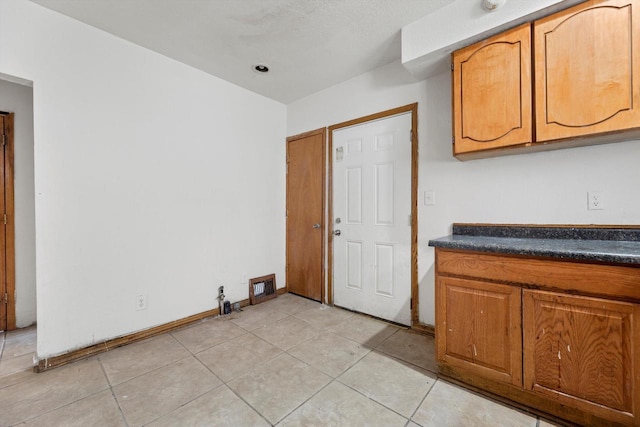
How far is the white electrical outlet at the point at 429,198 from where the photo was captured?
7.63 ft

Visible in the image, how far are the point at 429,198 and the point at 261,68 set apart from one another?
210 cm

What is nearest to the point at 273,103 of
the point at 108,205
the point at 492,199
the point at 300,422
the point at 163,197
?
the point at 163,197

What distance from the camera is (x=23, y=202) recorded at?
2596mm

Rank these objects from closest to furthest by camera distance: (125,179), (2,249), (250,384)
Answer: (250,384), (125,179), (2,249)

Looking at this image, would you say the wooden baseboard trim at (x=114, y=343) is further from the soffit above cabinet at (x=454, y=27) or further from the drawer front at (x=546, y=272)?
the soffit above cabinet at (x=454, y=27)

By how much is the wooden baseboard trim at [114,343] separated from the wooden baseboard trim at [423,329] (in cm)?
201

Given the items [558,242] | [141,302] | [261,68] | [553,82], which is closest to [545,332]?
[558,242]

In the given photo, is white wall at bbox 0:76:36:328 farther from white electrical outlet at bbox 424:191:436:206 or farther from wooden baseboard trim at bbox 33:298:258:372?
white electrical outlet at bbox 424:191:436:206

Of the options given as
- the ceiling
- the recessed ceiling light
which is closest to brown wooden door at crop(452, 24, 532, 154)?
the ceiling

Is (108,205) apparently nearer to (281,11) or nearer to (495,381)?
(281,11)

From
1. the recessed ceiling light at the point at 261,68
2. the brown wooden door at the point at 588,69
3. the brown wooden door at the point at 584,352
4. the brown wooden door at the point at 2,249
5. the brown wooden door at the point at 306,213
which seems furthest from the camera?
the brown wooden door at the point at 306,213

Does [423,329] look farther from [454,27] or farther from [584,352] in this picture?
[454,27]

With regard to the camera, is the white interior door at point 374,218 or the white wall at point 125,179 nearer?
the white wall at point 125,179

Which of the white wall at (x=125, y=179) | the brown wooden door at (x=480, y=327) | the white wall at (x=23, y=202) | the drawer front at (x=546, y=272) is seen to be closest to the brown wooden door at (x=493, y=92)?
the drawer front at (x=546, y=272)
